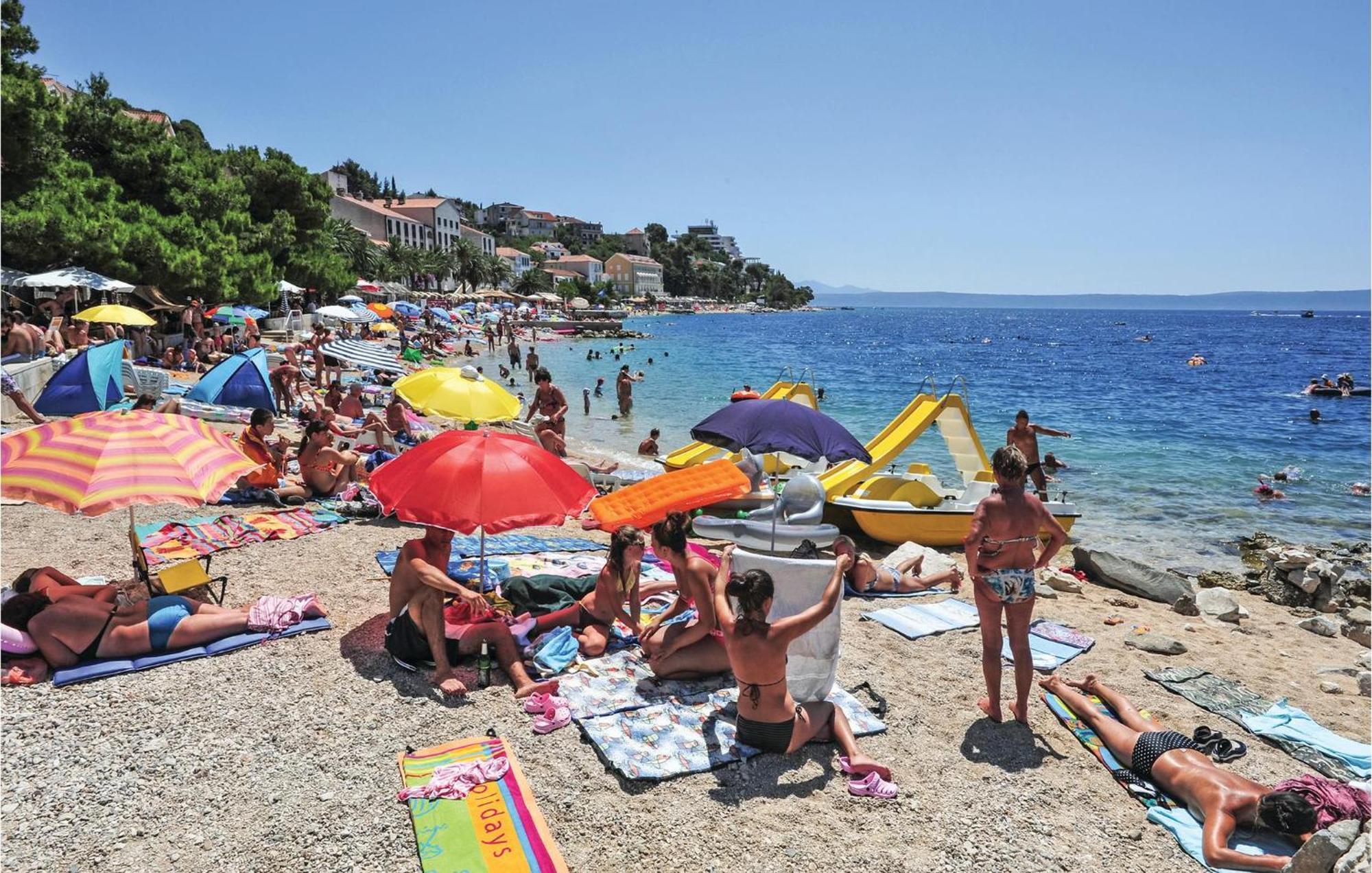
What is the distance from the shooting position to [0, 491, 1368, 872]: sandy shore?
136 inches

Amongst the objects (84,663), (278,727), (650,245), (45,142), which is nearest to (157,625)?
(84,663)

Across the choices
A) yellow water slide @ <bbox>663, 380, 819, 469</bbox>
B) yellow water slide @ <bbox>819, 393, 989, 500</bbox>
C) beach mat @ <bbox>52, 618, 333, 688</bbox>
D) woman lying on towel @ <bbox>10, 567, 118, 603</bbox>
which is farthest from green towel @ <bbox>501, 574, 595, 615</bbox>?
yellow water slide @ <bbox>663, 380, 819, 469</bbox>

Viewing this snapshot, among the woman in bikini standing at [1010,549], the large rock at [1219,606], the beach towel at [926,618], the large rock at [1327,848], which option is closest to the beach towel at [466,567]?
the beach towel at [926,618]

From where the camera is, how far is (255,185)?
108ft

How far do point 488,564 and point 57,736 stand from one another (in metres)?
3.20

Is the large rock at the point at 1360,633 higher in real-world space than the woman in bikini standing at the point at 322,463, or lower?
lower

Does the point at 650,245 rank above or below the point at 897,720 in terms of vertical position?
above

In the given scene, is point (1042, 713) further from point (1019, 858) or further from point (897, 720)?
point (1019, 858)

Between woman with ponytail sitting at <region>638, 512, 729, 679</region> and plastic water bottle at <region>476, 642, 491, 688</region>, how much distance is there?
100 cm

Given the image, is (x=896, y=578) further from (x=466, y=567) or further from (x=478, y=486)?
(x=478, y=486)

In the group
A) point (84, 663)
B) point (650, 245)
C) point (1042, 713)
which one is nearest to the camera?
point (84, 663)

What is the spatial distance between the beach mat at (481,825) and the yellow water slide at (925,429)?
23.2ft

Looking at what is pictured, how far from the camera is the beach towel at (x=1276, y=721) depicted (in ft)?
15.4

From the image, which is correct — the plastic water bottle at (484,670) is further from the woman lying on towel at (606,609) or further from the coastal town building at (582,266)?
the coastal town building at (582,266)
